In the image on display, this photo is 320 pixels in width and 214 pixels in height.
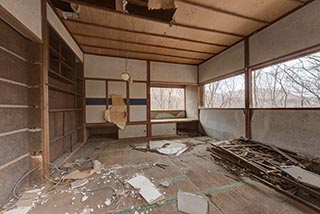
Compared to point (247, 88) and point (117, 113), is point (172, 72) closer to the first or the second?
point (117, 113)

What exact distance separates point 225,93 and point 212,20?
8.11ft

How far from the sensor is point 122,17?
9.06 ft

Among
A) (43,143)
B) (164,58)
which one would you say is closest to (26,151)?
(43,143)

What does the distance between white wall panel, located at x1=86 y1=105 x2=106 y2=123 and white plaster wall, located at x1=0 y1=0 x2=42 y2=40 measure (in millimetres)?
2875

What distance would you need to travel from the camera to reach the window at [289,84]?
251 cm

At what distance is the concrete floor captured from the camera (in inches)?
61.1

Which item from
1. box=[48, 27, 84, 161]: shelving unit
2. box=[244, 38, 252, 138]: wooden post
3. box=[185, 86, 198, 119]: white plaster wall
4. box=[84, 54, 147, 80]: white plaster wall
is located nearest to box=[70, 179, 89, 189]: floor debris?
box=[48, 27, 84, 161]: shelving unit

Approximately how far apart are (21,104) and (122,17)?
2.28 metres

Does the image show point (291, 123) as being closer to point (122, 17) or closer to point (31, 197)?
Answer: point (122, 17)

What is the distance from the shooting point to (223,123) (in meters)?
4.52

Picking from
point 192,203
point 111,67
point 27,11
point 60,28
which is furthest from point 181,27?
point 192,203

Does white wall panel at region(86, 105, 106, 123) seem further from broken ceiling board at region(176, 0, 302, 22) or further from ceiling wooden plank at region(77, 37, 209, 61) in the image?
broken ceiling board at region(176, 0, 302, 22)

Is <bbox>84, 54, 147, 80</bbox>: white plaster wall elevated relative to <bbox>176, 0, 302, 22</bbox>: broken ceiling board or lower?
lower

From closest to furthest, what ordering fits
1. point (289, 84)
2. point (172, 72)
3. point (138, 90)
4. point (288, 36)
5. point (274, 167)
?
1. point (274, 167)
2. point (288, 36)
3. point (289, 84)
4. point (138, 90)
5. point (172, 72)
